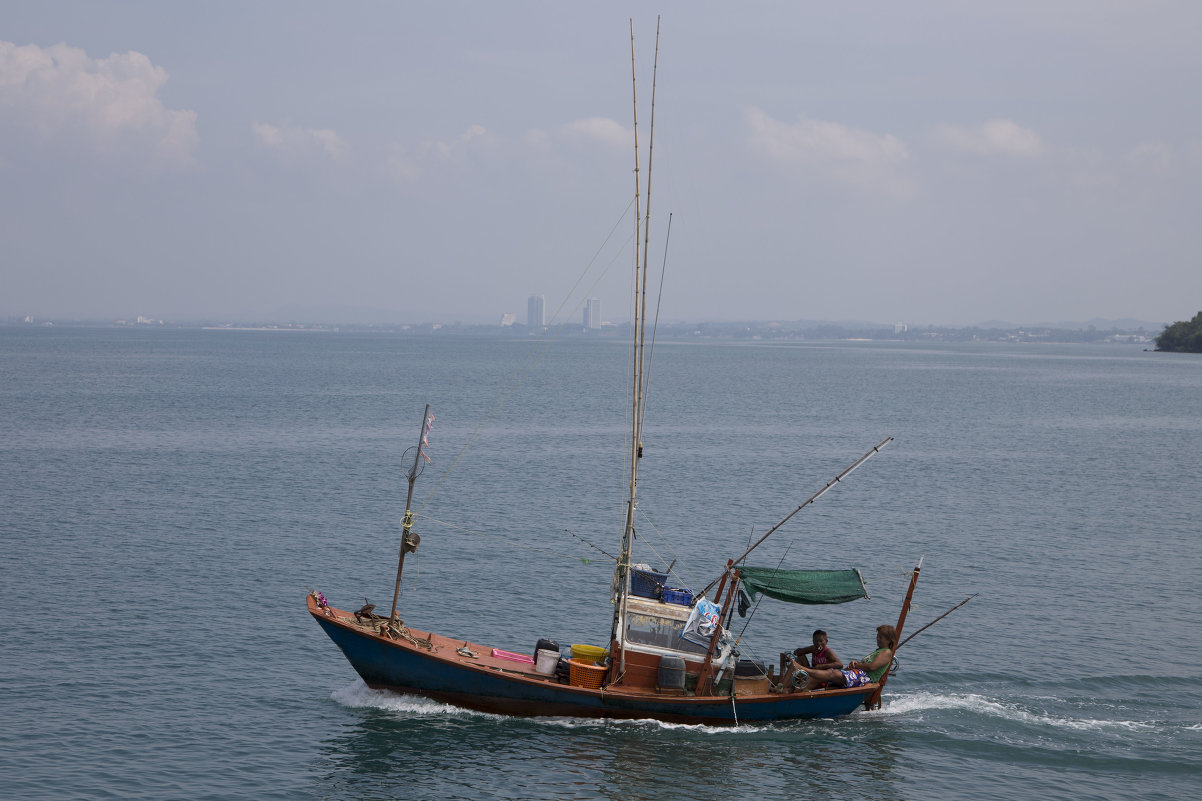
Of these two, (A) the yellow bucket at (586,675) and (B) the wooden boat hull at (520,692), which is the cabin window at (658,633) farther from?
(B) the wooden boat hull at (520,692)

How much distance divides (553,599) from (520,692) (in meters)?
12.0

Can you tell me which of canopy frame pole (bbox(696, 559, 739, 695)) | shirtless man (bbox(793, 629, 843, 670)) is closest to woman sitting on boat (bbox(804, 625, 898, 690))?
shirtless man (bbox(793, 629, 843, 670))

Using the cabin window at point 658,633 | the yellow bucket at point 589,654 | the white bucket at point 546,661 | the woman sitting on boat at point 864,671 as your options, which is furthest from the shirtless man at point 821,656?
the white bucket at point 546,661

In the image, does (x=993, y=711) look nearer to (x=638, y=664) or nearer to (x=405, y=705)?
(x=638, y=664)

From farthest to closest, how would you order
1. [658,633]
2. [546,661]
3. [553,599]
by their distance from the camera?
[553,599] → [546,661] → [658,633]

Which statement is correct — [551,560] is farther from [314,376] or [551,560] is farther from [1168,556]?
[314,376]

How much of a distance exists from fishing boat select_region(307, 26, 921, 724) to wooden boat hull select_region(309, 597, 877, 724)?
0.10 ft

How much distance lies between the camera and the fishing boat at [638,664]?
26.9m

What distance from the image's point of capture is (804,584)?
27.6 metres

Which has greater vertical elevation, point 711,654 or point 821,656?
point 711,654

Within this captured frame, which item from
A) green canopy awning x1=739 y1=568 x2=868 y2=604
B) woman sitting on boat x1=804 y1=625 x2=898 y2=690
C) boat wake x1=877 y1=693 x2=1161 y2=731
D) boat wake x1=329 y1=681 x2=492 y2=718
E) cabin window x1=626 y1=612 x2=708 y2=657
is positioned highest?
green canopy awning x1=739 y1=568 x2=868 y2=604

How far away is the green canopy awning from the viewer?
27.4 m

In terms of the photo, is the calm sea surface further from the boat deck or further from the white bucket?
the white bucket

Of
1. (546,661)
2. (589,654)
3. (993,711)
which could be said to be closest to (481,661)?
(546,661)
